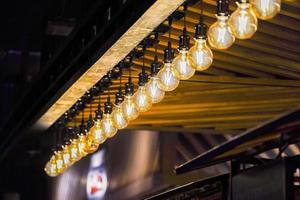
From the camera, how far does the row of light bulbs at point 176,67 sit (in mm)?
→ 4461

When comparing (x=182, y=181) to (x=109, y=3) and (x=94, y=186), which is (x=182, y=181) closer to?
(x=94, y=186)

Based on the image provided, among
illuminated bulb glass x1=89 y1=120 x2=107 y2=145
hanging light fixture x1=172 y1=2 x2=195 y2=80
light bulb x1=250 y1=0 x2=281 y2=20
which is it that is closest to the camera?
light bulb x1=250 y1=0 x2=281 y2=20

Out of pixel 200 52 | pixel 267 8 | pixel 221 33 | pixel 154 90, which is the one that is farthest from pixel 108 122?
pixel 267 8

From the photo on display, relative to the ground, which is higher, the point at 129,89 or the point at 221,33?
the point at 129,89

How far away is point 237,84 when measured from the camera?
7609 millimetres

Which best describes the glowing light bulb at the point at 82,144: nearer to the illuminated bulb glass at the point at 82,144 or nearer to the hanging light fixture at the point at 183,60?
the illuminated bulb glass at the point at 82,144

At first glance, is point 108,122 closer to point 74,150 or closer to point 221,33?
point 74,150

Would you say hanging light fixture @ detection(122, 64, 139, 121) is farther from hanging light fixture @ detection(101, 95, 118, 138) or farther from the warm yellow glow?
the warm yellow glow

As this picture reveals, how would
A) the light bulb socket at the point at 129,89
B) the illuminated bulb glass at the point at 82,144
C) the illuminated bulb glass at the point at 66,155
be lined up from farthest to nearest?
the illuminated bulb glass at the point at 66,155
the illuminated bulb glass at the point at 82,144
the light bulb socket at the point at 129,89

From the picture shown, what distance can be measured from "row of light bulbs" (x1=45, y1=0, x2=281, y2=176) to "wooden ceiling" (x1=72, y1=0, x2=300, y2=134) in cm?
32

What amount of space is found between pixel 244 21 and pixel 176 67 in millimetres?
1246

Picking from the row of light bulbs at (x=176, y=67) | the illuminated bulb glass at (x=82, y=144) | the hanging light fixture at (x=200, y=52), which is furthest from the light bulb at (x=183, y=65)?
the illuminated bulb glass at (x=82, y=144)

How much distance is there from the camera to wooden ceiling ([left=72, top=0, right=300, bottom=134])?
241 inches

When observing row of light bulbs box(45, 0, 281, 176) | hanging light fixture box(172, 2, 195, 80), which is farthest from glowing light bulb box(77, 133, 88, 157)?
hanging light fixture box(172, 2, 195, 80)
